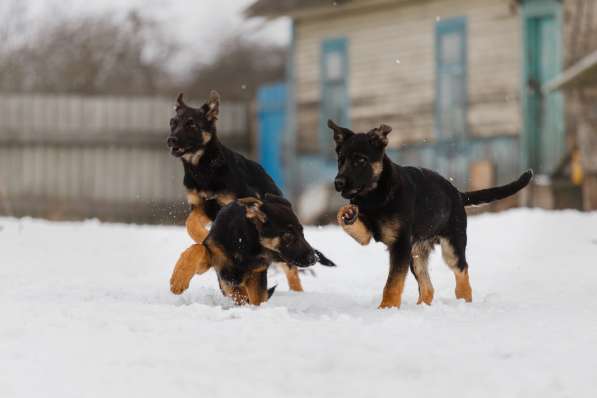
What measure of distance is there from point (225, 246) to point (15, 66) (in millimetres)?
22845

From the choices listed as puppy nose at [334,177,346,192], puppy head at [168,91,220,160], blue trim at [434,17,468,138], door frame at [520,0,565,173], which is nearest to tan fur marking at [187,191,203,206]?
puppy head at [168,91,220,160]

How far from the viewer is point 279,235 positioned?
5.96m

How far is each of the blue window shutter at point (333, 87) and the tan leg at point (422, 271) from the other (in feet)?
43.1

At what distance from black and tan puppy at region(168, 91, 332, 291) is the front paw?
1287 millimetres

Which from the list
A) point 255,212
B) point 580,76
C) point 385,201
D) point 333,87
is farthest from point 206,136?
point 333,87

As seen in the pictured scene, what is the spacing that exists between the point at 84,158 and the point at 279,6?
5.74 m

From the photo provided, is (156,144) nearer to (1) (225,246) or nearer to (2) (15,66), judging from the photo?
(2) (15,66)

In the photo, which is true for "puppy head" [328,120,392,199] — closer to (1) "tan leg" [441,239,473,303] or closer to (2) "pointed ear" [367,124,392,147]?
(2) "pointed ear" [367,124,392,147]

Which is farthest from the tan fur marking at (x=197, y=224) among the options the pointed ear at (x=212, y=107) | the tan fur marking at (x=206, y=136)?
the pointed ear at (x=212, y=107)

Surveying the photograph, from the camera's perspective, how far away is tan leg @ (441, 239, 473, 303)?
6.69 metres

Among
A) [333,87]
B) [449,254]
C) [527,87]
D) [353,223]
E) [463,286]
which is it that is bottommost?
[463,286]

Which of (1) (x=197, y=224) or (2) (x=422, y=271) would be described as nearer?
(2) (x=422, y=271)

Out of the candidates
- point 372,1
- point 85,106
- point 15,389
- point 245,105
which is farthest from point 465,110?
point 15,389

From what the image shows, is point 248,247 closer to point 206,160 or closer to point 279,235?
point 279,235
